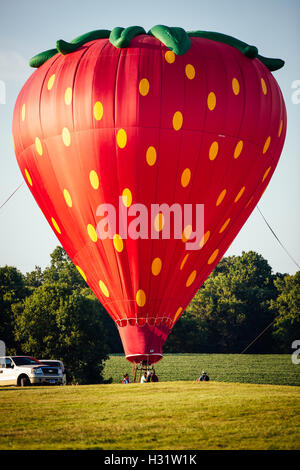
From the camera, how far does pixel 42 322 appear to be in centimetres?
4372

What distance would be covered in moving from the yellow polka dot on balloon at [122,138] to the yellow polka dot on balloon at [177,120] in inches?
46.6

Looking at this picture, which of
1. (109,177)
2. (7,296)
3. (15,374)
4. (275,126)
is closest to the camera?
(109,177)

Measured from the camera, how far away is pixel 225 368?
5506 centimetres

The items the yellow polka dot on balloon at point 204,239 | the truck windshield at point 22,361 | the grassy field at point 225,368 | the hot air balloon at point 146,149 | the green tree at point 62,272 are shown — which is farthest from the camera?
the green tree at point 62,272

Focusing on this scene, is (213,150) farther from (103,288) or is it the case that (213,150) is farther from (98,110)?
(103,288)

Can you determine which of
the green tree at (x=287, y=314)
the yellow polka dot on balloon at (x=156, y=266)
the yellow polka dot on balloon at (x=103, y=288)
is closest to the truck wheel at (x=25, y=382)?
the yellow polka dot on balloon at (x=103, y=288)

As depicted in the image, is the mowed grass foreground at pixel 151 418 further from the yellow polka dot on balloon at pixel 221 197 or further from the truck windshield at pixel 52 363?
the yellow polka dot on balloon at pixel 221 197

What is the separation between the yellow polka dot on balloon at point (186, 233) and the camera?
18.2 meters

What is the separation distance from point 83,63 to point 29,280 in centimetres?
6678

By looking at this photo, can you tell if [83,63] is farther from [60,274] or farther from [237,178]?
[60,274]

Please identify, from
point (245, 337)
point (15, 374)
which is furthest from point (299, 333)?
point (15, 374)

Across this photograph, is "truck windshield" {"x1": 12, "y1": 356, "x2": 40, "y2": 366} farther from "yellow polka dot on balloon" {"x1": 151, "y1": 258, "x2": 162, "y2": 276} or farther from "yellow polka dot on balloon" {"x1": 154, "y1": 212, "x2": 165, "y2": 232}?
"yellow polka dot on balloon" {"x1": 154, "y1": 212, "x2": 165, "y2": 232}

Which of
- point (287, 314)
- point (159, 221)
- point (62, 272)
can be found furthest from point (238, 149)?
point (62, 272)

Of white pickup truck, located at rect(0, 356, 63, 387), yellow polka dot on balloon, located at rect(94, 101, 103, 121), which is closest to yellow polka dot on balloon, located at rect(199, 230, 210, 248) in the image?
yellow polka dot on balloon, located at rect(94, 101, 103, 121)
